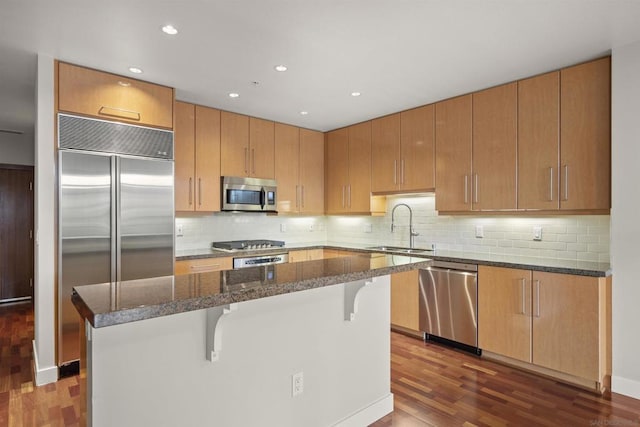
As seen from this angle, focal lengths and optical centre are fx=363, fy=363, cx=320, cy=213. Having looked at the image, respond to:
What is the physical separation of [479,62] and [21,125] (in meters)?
5.45

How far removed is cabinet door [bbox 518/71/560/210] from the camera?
292cm

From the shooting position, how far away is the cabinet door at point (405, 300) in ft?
11.9

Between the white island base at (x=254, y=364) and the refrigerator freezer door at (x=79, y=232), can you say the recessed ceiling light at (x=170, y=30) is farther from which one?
the white island base at (x=254, y=364)

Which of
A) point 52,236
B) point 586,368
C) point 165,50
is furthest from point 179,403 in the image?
point 586,368

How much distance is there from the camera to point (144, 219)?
309 centimetres

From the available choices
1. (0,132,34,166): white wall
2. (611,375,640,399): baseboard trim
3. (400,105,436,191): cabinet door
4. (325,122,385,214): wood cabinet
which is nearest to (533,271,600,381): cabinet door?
(611,375,640,399): baseboard trim

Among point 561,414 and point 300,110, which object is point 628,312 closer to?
point 561,414

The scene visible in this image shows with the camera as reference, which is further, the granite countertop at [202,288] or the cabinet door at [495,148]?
the cabinet door at [495,148]

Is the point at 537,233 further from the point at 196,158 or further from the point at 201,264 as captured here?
the point at 196,158

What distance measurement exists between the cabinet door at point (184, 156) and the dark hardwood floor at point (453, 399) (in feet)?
5.86

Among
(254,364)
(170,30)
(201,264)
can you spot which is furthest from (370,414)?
(170,30)

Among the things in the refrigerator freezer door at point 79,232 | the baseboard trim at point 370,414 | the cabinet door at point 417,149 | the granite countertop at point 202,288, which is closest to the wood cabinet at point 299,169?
the cabinet door at point 417,149

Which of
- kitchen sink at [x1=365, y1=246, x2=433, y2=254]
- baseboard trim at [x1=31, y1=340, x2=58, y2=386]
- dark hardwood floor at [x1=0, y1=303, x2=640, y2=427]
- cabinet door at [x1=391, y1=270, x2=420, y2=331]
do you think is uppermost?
kitchen sink at [x1=365, y1=246, x2=433, y2=254]

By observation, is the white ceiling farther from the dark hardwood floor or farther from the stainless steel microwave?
the dark hardwood floor
